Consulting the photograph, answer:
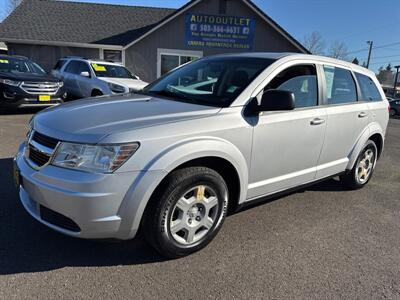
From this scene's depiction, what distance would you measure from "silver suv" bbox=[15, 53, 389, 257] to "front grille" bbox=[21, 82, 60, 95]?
20.9 feet

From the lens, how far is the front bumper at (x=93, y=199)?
2.54 m

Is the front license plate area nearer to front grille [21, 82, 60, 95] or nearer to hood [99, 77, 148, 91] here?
front grille [21, 82, 60, 95]

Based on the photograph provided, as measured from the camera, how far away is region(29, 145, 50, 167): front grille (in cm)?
277

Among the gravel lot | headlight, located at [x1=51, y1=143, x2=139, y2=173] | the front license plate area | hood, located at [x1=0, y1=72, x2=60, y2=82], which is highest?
headlight, located at [x1=51, y1=143, x2=139, y2=173]

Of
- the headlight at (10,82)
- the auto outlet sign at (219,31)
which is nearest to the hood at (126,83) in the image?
the headlight at (10,82)

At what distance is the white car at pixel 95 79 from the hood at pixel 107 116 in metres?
7.12

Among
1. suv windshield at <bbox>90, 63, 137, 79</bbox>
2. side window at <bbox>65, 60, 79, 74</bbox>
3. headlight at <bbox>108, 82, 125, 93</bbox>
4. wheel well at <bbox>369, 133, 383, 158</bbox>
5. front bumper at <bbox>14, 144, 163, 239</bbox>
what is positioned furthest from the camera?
side window at <bbox>65, 60, 79, 74</bbox>

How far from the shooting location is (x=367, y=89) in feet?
16.6

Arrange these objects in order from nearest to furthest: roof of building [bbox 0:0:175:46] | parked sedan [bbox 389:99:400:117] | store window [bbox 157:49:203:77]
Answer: store window [bbox 157:49:203:77]
roof of building [bbox 0:0:175:46]
parked sedan [bbox 389:99:400:117]

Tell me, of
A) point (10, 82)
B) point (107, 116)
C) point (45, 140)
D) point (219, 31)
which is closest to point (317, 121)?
point (107, 116)

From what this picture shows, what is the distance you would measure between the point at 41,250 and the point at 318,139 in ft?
9.75

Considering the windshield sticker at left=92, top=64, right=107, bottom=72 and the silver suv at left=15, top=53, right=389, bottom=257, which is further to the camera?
the windshield sticker at left=92, top=64, right=107, bottom=72

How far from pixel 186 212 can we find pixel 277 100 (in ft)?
4.14

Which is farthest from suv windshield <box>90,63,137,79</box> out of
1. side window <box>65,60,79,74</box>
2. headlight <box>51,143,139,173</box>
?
headlight <box>51,143,139,173</box>
